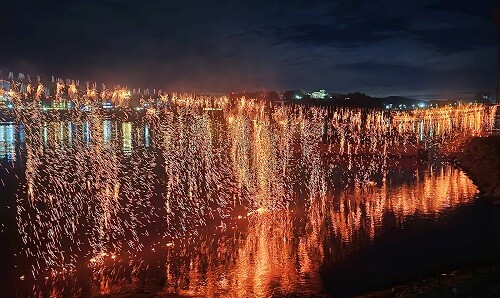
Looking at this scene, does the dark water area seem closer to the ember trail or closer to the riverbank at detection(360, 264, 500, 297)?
the ember trail

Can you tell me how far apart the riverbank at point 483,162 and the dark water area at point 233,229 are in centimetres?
84

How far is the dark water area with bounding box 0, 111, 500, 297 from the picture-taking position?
39.4 ft

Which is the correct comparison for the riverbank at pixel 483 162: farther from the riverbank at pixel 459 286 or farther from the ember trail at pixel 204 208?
the riverbank at pixel 459 286

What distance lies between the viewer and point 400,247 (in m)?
14.2

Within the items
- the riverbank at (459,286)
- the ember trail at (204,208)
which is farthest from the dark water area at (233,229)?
the riverbank at (459,286)

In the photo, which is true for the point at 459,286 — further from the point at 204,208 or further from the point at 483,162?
the point at 483,162

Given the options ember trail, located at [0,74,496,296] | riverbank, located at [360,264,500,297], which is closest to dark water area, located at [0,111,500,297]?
ember trail, located at [0,74,496,296]

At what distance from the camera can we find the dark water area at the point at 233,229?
472 inches

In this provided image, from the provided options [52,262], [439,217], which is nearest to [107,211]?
[52,262]

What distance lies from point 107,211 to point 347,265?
10.5m

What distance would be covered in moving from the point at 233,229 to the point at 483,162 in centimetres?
1941

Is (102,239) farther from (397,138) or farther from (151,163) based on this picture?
(397,138)

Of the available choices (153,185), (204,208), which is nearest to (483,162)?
(204,208)

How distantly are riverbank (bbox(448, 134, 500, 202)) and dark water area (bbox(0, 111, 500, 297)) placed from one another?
838 mm
